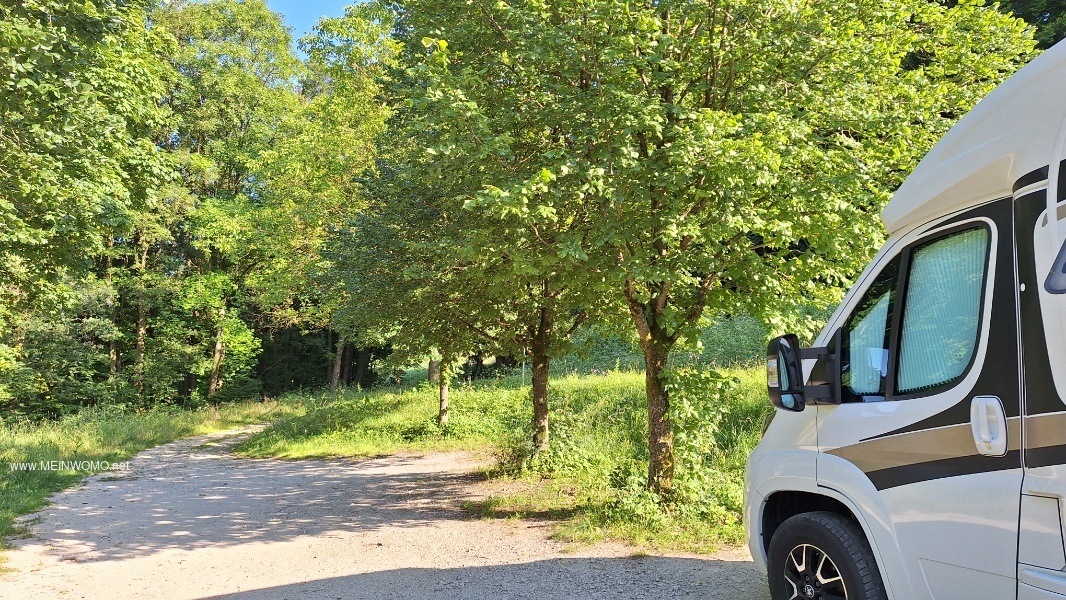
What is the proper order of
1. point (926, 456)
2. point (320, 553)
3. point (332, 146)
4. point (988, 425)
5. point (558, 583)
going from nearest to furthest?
point (988, 425)
point (926, 456)
point (558, 583)
point (320, 553)
point (332, 146)

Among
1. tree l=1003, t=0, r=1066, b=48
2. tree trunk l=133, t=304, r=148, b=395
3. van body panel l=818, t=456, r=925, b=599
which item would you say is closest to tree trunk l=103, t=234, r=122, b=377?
tree trunk l=133, t=304, r=148, b=395

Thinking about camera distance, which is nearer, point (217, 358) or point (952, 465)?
point (952, 465)

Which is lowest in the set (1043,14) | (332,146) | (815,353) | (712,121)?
(815,353)

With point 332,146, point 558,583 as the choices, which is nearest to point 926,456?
point 558,583

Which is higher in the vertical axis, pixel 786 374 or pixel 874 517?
pixel 786 374

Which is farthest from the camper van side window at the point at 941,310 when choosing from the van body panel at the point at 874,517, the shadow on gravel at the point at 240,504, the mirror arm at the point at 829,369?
the shadow on gravel at the point at 240,504

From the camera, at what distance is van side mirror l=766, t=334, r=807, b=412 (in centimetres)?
350

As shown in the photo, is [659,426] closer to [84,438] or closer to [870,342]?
[870,342]

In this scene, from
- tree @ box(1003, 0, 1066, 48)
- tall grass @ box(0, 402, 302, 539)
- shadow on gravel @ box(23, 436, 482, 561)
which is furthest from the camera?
tree @ box(1003, 0, 1066, 48)

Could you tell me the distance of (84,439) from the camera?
16.8m

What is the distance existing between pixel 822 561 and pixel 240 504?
9339 mm

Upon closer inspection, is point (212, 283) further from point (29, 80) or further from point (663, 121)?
point (663, 121)

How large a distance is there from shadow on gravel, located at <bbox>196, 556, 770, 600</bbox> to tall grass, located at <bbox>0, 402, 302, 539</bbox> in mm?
5348

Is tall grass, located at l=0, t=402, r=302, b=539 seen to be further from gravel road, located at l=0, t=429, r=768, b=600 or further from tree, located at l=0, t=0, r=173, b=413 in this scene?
tree, located at l=0, t=0, r=173, b=413
